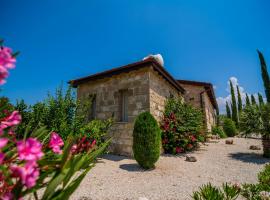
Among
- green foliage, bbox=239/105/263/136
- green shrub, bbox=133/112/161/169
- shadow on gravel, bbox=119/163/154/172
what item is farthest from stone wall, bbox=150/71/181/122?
green foliage, bbox=239/105/263/136

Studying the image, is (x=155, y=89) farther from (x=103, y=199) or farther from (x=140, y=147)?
(x=103, y=199)

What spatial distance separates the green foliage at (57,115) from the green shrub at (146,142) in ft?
Answer: 6.20

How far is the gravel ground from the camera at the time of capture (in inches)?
147

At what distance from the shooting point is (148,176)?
4.90 m

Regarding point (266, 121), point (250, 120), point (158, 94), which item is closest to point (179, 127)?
point (158, 94)

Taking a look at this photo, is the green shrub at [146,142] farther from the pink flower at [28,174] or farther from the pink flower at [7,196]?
the pink flower at [28,174]

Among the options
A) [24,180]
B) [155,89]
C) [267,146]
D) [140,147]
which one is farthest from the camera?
[155,89]

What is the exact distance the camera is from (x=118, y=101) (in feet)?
26.3

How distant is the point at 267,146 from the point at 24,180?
873 cm

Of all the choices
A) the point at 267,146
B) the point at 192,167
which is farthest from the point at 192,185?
the point at 267,146

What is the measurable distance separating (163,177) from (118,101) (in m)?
4.01

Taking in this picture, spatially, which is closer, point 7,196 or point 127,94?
point 7,196

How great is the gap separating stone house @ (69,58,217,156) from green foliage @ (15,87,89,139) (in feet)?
3.00

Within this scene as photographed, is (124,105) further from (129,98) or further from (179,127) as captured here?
(179,127)
